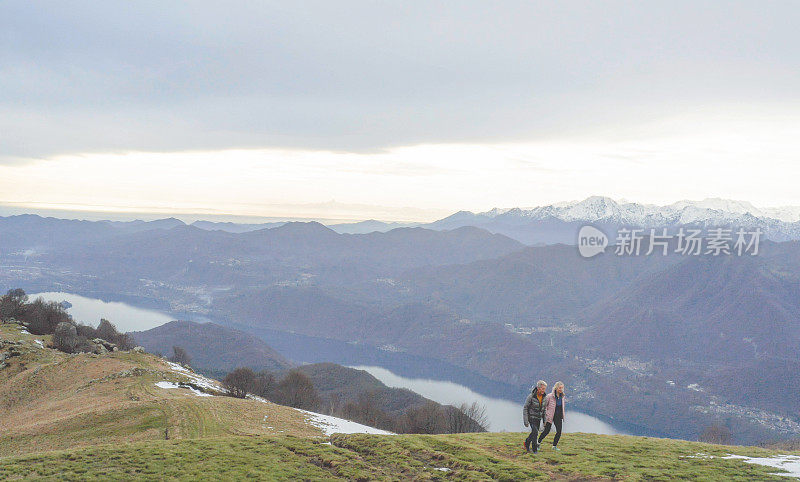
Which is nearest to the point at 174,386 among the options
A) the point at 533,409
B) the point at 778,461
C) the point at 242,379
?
the point at 242,379

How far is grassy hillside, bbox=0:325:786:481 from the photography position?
1925 cm

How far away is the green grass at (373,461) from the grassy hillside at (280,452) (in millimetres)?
→ 44

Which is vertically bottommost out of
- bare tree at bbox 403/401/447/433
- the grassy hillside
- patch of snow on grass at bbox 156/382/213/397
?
bare tree at bbox 403/401/447/433

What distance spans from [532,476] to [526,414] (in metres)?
2.86

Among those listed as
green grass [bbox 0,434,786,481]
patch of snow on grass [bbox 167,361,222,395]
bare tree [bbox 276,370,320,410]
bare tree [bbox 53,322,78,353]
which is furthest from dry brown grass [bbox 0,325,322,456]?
bare tree [bbox 276,370,320,410]

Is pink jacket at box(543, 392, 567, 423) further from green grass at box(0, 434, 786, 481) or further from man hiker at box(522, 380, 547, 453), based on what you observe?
green grass at box(0, 434, 786, 481)

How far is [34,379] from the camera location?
48.3 metres

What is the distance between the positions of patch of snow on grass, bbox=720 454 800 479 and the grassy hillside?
637mm

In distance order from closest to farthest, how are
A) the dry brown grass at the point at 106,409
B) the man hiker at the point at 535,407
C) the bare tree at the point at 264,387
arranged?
the man hiker at the point at 535,407
the dry brown grass at the point at 106,409
the bare tree at the point at 264,387

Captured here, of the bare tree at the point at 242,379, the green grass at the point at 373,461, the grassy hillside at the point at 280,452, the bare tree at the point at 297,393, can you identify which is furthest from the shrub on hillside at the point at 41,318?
the green grass at the point at 373,461

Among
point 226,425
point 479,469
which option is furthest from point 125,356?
point 479,469

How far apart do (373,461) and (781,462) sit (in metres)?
18.0

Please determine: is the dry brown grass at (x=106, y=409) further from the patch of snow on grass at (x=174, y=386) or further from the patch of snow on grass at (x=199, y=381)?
the patch of snow on grass at (x=199, y=381)

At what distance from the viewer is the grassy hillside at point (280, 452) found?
1925 cm
